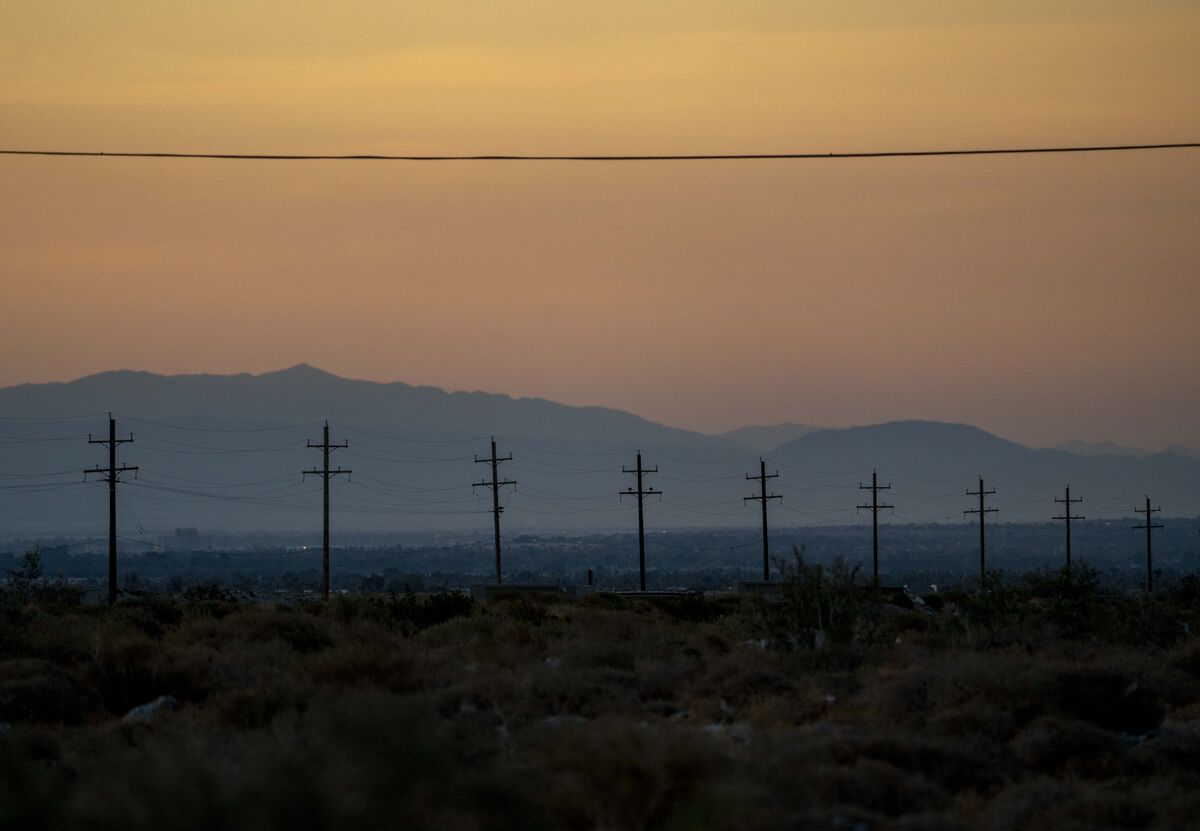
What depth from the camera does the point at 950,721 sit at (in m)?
18.7

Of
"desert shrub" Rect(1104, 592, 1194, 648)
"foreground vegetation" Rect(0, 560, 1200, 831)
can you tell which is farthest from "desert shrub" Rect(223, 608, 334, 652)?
"desert shrub" Rect(1104, 592, 1194, 648)

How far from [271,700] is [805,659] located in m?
8.69

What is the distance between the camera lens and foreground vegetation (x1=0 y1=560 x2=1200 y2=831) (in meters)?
10.8

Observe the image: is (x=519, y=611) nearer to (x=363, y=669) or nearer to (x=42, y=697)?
(x=42, y=697)

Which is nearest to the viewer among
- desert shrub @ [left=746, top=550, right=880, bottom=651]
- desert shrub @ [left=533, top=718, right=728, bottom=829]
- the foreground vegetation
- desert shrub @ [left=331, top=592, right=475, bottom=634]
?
the foreground vegetation

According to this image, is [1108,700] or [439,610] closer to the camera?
[1108,700]

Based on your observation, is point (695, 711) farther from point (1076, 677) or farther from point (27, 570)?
point (27, 570)

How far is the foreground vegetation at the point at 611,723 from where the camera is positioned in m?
10.8

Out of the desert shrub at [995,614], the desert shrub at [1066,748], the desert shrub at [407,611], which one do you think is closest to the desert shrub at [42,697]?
the desert shrub at [407,611]

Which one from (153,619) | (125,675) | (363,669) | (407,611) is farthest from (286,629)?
(407,611)

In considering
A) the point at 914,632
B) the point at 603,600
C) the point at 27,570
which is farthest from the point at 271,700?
the point at 27,570

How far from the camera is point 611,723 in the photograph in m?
14.2

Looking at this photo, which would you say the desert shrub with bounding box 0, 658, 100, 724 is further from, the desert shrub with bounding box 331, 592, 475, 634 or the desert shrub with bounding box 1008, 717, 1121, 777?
the desert shrub with bounding box 1008, 717, 1121, 777

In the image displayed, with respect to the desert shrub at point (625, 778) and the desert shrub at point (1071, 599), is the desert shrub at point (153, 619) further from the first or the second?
the desert shrub at point (625, 778)
